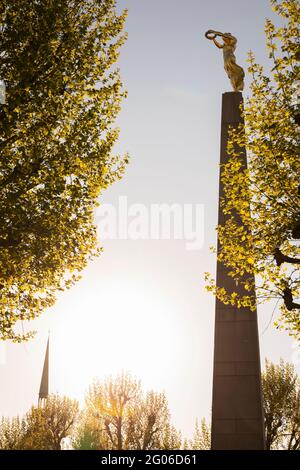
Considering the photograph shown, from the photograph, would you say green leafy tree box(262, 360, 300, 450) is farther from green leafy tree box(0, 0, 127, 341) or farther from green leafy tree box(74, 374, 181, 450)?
green leafy tree box(0, 0, 127, 341)

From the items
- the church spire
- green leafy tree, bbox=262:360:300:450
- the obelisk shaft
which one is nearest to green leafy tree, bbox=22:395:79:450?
the church spire

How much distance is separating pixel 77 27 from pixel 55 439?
1764 inches

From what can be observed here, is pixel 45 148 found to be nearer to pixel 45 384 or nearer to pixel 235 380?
pixel 235 380

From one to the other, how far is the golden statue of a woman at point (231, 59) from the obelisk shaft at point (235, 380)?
25.8ft

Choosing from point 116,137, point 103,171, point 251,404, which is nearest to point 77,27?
point 116,137

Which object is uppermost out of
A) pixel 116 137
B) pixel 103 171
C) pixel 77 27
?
pixel 77 27

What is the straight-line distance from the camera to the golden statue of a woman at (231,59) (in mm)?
21422

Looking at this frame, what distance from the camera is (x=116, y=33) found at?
18141mm

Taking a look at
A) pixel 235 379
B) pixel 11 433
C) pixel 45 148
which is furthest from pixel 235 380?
pixel 11 433

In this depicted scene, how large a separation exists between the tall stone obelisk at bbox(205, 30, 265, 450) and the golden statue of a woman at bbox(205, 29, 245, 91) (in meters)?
4.57

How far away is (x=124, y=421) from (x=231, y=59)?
36.5m

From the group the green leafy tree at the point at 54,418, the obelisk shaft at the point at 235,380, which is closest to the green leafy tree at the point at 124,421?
the green leafy tree at the point at 54,418

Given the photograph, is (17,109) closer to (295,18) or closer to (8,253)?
(8,253)

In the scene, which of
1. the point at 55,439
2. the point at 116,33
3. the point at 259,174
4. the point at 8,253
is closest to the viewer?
the point at 8,253
